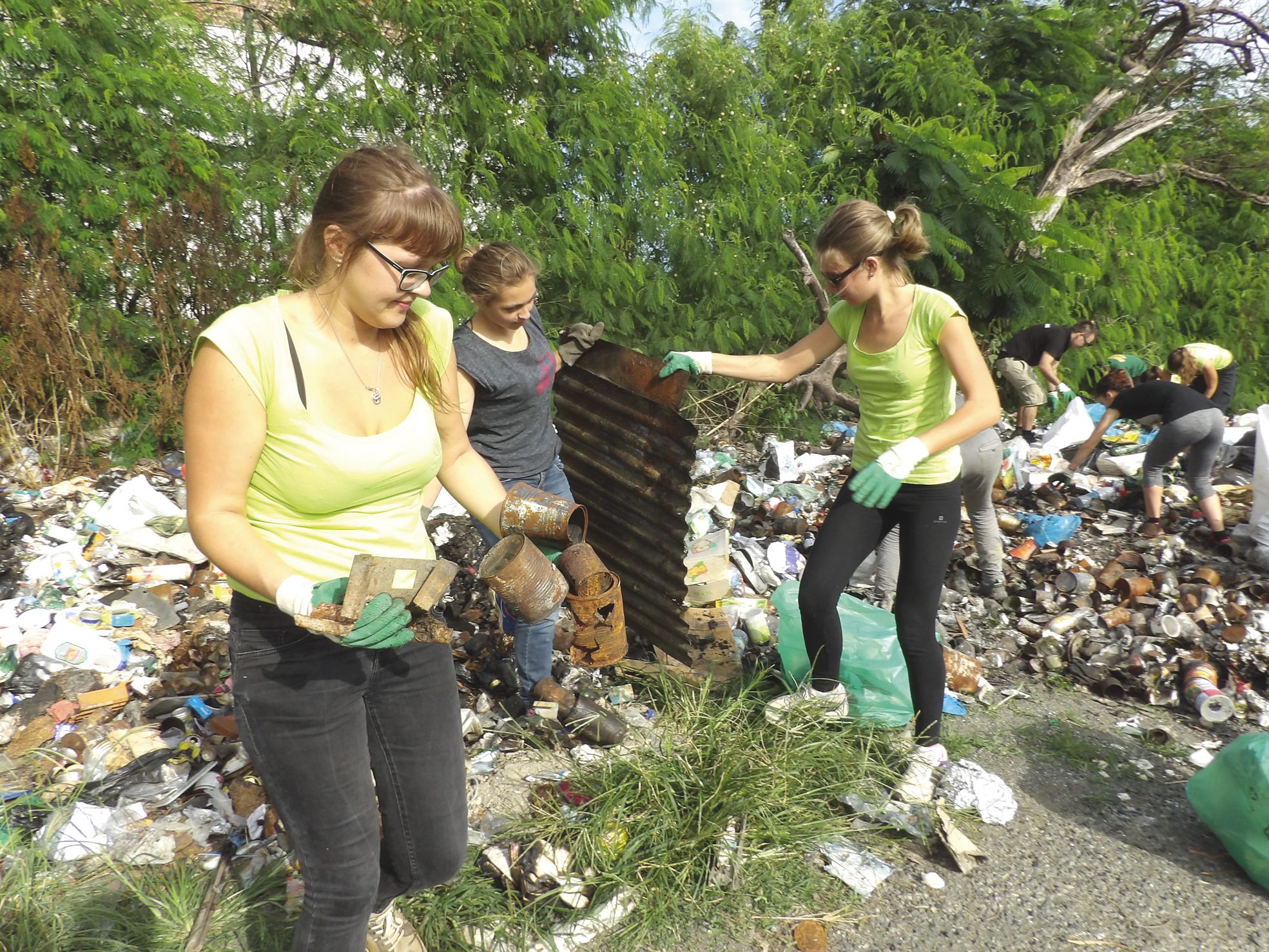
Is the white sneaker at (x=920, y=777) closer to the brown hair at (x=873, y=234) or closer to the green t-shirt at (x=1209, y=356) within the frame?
the brown hair at (x=873, y=234)

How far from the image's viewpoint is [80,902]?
219cm

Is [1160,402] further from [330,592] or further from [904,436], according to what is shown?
[330,592]

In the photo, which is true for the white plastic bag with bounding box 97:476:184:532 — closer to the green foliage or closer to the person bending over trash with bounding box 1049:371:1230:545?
the green foliage

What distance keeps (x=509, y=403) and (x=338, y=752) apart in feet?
5.24

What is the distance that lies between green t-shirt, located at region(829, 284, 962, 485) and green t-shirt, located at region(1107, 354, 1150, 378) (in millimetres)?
4951

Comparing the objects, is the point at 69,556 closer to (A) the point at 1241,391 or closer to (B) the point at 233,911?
(B) the point at 233,911

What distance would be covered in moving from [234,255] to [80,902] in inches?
152

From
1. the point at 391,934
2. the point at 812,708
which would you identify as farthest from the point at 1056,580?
the point at 391,934

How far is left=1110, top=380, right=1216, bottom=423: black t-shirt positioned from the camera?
5227mm

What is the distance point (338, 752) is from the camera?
155cm

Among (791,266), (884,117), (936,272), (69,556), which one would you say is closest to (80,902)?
(69,556)

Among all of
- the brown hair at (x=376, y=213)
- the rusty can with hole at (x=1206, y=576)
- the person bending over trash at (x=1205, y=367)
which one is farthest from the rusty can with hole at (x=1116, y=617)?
the brown hair at (x=376, y=213)

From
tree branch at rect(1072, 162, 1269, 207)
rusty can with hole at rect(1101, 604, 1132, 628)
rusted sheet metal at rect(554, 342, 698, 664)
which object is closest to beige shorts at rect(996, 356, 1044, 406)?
rusty can with hole at rect(1101, 604, 1132, 628)

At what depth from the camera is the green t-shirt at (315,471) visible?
4.75 feet
